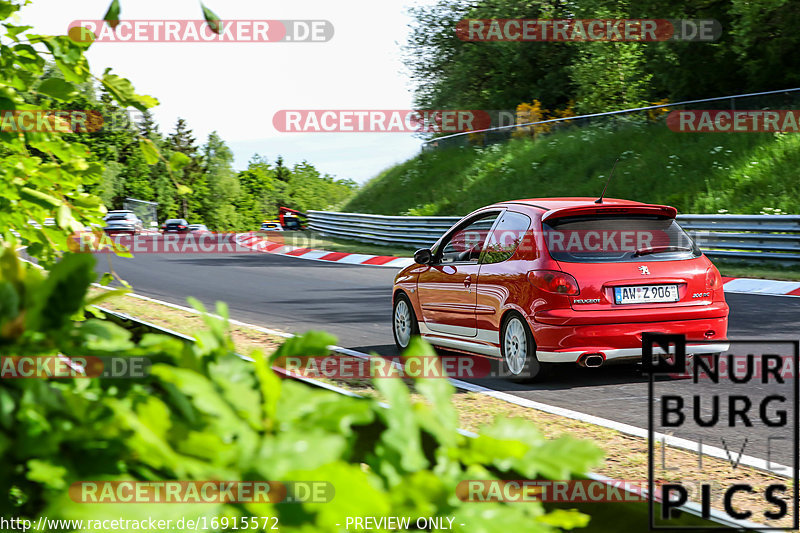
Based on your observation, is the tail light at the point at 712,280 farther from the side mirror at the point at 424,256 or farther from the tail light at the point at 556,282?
A: the side mirror at the point at 424,256

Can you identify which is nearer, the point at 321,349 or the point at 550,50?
the point at 321,349

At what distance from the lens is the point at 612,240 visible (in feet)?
27.0

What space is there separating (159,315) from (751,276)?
10631mm

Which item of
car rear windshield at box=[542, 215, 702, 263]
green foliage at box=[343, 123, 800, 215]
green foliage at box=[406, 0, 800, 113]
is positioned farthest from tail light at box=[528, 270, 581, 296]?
green foliage at box=[406, 0, 800, 113]

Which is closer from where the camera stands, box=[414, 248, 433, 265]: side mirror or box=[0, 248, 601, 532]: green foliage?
box=[0, 248, 601, 532]: green foliage

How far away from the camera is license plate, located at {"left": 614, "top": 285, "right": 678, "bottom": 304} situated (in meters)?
8.02

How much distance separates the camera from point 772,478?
189 inches

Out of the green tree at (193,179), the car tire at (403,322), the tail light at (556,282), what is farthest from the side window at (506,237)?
the green tree at (193,179)

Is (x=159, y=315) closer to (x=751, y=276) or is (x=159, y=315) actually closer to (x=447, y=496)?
(x=751, y=276)

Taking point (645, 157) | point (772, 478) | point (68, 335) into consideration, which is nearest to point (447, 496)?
point (68, 335)

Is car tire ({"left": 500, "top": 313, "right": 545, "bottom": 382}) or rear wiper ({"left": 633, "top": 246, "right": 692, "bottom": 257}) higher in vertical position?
rear wiper ({"left": 633, "top": 246, "right": 692, "bottom": 257})

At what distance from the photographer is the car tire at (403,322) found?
404 inches
